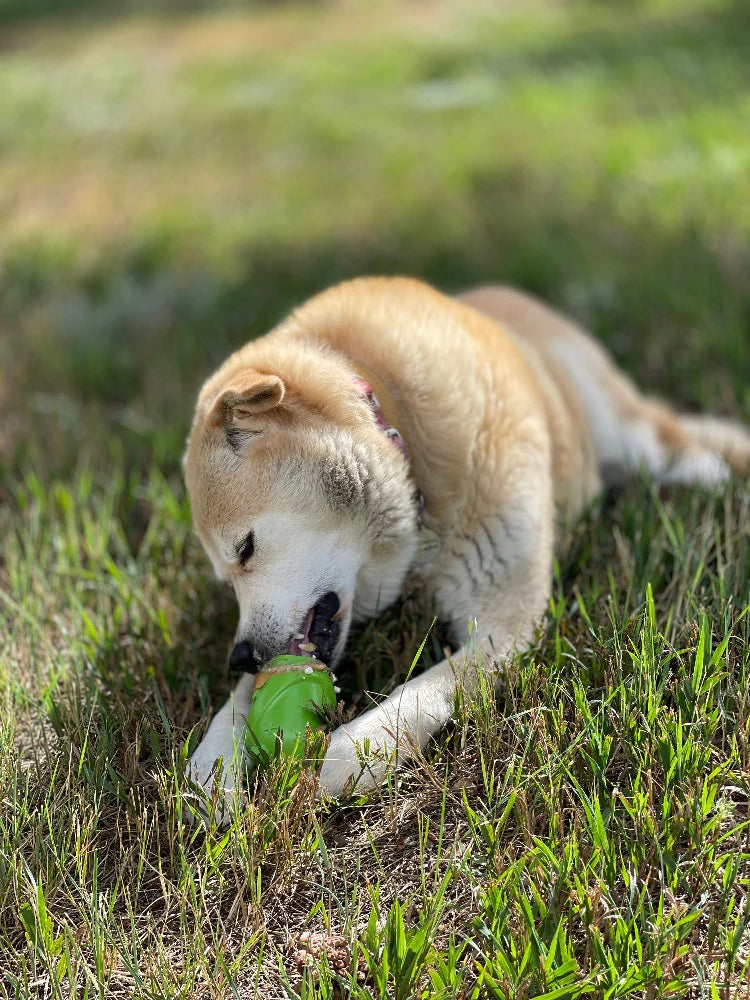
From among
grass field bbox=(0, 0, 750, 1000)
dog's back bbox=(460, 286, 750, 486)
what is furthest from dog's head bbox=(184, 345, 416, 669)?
dog's back bbox=(460, 286, 750, 486)

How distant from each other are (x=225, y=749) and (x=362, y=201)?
19.8 feet

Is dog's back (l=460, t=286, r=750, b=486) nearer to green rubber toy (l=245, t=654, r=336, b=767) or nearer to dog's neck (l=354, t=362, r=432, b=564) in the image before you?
dog's neck (l=354, t=362, r=432, b=564)

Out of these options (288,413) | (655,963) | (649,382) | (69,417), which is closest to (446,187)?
(649,382)

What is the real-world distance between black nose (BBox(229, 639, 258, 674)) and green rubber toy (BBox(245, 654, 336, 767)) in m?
0.04

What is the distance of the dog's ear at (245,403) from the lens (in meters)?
2.72

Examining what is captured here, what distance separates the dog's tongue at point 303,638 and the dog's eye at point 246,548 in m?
0.25

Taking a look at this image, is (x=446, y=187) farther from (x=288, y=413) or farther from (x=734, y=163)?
(x=288, y=413)

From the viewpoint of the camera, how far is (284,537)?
109 inches

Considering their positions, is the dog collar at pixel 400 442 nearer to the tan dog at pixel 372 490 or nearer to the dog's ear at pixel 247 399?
the tan dog at pixel 372 490

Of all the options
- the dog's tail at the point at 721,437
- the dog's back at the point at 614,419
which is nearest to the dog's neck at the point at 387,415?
the dog's back at the point at 614,419

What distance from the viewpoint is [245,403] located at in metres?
2.77

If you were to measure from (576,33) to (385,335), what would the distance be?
1135cm

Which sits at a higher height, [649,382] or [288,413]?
[288,413]

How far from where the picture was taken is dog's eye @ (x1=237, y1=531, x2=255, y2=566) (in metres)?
2.82
